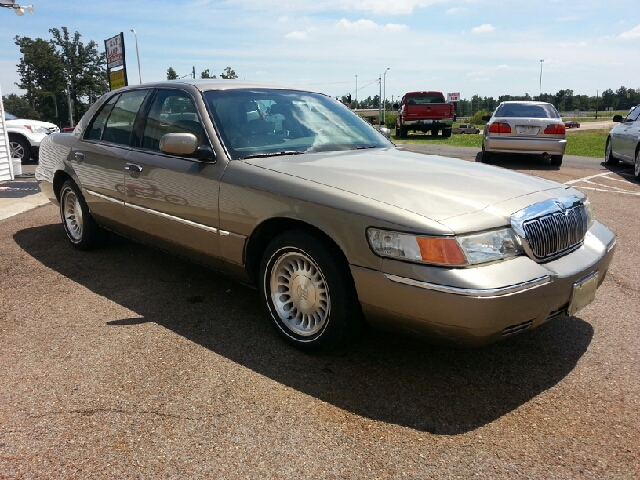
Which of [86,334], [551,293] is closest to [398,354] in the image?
[551,293]

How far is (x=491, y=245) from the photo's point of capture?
284cm

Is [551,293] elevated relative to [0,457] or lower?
elevated

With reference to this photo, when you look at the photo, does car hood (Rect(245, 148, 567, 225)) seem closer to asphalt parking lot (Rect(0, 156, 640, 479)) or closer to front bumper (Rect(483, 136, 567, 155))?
asphalt parking lot (Rect(0, 156, 640, 479))

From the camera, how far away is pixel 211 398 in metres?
2.93

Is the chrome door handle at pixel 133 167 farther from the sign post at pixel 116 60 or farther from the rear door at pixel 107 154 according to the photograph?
the sign post at pixel 116 60

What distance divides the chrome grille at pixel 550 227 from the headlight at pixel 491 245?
53 mm

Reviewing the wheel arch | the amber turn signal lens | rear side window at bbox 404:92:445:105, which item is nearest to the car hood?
the amber turn signal lens

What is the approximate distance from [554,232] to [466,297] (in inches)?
30.9

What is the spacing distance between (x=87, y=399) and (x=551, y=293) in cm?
242

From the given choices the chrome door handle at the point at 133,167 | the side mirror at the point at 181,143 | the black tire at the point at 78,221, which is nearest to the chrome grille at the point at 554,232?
the side mirror at the point at 181,143

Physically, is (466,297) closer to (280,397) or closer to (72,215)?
(280,397)

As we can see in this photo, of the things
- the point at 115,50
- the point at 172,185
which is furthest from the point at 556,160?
the point at 115,50

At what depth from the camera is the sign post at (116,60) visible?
1905cm

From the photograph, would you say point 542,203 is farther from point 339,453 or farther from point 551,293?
point 339,453
